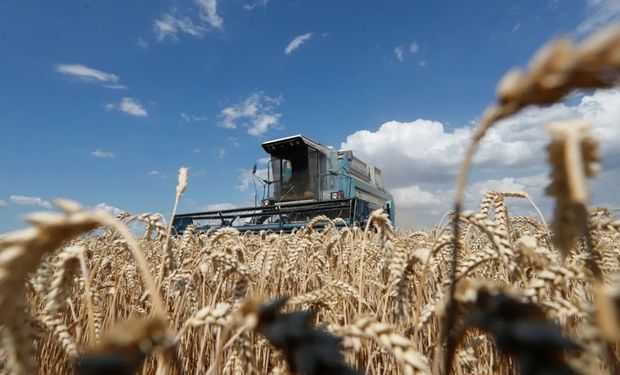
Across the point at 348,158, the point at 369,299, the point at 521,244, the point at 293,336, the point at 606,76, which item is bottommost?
the point at 369,299

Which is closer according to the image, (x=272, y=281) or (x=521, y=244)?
(x=521, y=244)

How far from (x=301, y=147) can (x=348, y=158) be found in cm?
217

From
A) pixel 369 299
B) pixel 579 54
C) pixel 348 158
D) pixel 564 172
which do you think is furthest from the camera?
pixel 348 158

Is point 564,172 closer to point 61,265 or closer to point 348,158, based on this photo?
point 61,265

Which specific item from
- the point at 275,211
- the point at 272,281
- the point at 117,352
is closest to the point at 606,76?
the point at 117,352

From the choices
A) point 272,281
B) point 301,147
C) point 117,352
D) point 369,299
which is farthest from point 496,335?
point 301,147

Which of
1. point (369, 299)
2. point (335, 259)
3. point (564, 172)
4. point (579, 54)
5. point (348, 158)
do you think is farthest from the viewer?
point (348, 158)

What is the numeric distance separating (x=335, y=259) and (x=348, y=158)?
12.4 metres

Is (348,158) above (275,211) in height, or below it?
above

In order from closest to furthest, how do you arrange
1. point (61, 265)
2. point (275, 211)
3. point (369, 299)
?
point (61, 265), point (369, 299), point (275, 211)

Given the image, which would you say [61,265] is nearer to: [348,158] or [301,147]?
[301,147]

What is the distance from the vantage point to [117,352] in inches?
15.9

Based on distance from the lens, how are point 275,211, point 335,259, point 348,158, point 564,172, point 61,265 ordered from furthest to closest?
point 348,158 < point 275,211 < point 335,259 < point 61,265 < point 564,172

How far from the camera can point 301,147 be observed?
46.4 ft
